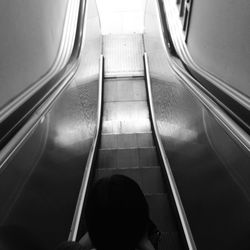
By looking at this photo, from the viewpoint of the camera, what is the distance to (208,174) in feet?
5.94

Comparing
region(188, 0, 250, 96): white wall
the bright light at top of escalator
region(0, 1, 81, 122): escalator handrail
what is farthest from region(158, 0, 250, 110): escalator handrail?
the bright light at top of escalator

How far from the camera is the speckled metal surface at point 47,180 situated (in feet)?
4.35

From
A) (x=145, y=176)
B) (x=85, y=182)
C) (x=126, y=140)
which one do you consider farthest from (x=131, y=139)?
(x=85, y=182)

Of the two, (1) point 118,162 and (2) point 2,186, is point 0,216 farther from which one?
(1) point 118,162

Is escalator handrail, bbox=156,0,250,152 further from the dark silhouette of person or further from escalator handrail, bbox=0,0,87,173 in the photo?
escalator handrail, bbox=0,0,87,173

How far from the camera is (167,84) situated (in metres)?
3.48

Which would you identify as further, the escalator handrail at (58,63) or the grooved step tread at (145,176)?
the grooved step tread at (145,176)

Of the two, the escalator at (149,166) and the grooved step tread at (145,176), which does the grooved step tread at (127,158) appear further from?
the grooved step tread at (145,176)

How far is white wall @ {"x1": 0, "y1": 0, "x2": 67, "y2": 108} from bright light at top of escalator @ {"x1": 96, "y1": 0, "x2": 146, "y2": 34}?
440cm

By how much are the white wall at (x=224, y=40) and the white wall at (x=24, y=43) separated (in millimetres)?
1410

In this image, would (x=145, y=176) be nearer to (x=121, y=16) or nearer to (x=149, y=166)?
(x=149, y=166)

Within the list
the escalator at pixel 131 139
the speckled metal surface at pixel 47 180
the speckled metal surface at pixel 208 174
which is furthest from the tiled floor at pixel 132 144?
the speckled metal surface at pixel 47 180

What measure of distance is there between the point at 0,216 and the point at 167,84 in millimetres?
2631

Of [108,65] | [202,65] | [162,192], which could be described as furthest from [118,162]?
[108,65]
